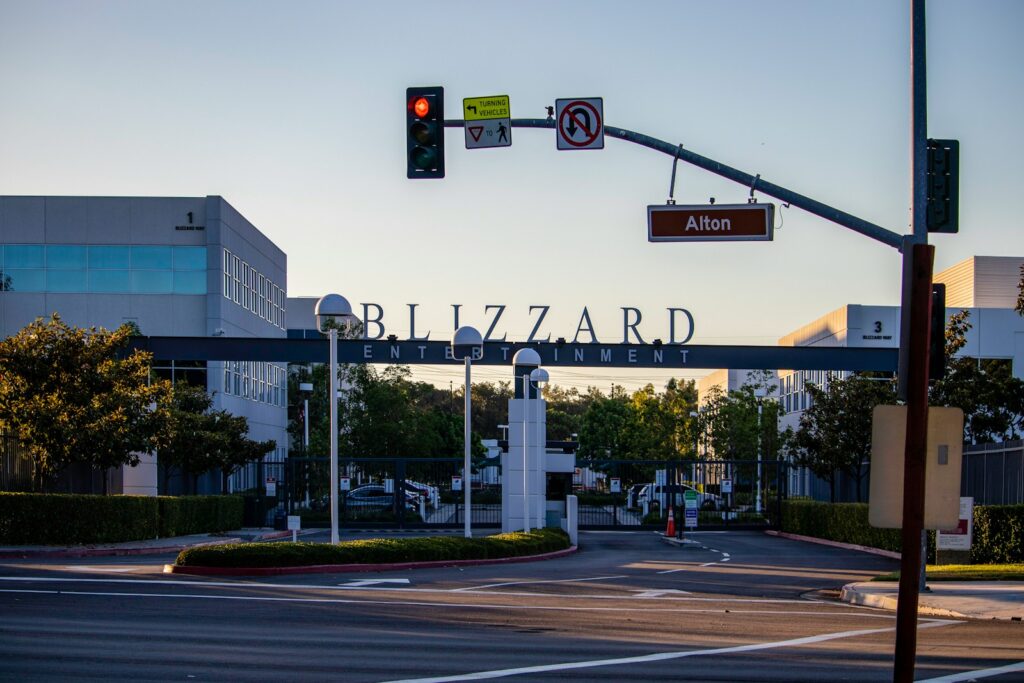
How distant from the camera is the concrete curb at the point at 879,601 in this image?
17.7 meters

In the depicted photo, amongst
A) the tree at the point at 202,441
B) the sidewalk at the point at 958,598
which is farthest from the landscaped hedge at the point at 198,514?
the sidewalk at the point at 958,598

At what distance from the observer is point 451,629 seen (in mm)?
14930

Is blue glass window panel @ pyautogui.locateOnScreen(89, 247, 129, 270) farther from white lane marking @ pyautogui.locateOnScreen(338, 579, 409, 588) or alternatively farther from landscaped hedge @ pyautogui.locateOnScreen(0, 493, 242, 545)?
white lane marking @ pyautogui.locateOnScreen(338, 579, 409, 588)

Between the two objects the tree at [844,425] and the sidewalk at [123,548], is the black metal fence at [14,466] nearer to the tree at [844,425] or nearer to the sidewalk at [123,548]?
the sidewalk at [123,548]

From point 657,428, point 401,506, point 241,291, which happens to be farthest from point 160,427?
point 657,428

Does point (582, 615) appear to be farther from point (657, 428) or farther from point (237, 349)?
point (657, 428)

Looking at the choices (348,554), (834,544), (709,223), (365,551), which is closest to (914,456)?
(709,223)

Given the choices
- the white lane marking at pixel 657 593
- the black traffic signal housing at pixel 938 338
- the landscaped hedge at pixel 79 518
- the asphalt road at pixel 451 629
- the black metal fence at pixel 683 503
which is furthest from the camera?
the black metal fence at pixel 683 503

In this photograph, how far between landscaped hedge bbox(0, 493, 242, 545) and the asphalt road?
3.98 m

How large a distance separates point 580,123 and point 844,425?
26558 millimetres

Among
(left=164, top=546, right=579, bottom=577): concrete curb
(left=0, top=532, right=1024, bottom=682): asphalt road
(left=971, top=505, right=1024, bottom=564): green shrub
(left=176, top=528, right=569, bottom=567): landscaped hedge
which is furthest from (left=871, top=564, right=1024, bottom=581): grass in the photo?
(left=164, top=546, right=579, bottom=577): concrete curb

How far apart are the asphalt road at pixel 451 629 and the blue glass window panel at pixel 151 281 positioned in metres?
28.3

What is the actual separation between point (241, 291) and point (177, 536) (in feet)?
73.0

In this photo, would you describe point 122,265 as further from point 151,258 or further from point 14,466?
point 14,466
